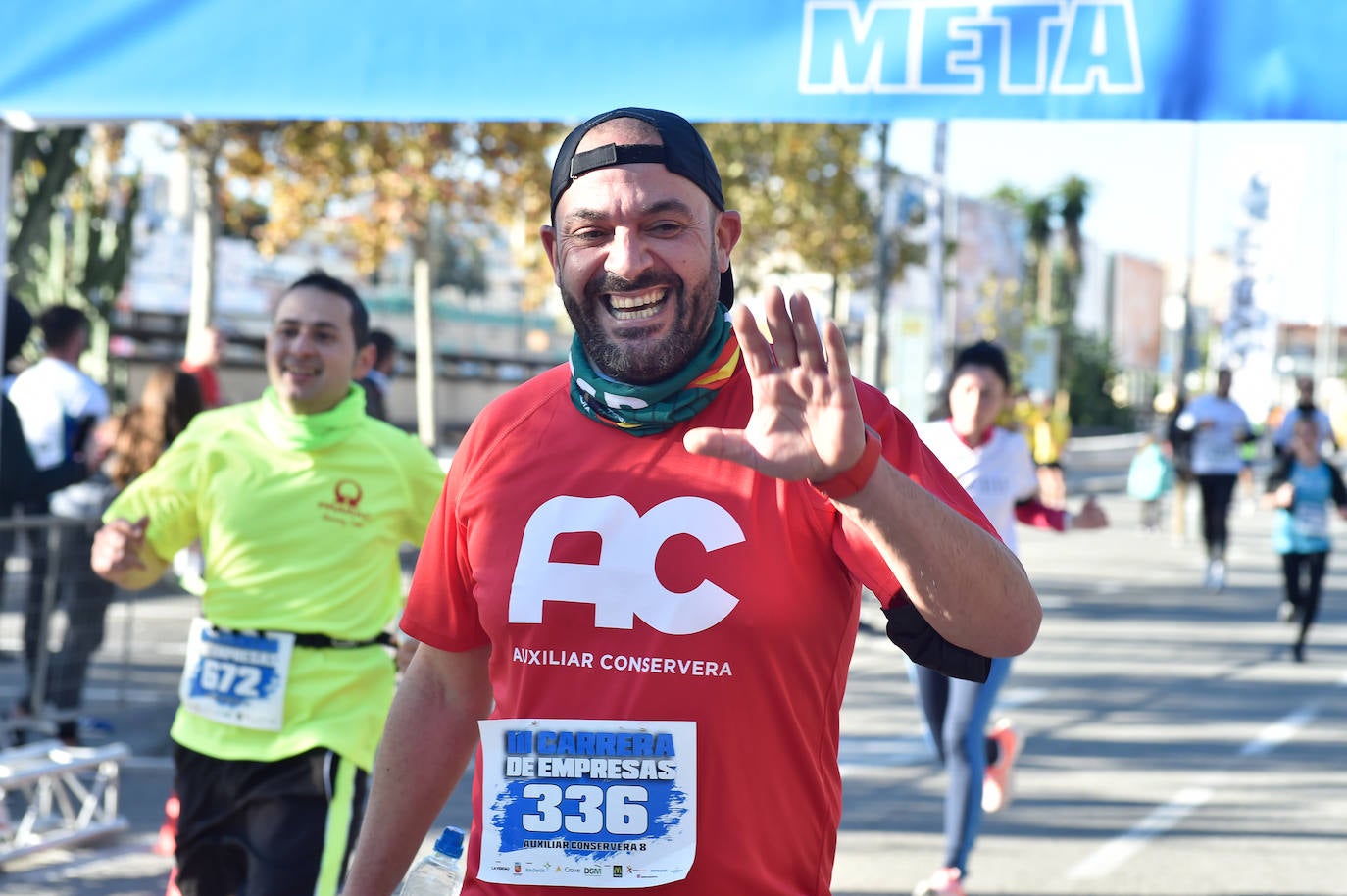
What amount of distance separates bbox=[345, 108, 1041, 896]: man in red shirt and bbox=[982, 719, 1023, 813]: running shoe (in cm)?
450

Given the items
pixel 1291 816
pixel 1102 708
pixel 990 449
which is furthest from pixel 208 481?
pixel 1102 708

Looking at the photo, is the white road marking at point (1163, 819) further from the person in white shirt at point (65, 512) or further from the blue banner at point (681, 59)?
the person in white shirt at point (65, 512)

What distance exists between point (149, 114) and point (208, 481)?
1217 mm

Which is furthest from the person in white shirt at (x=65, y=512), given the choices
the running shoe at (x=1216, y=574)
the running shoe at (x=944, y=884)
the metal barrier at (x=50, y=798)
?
the running shoe at (x=1216, y=574)

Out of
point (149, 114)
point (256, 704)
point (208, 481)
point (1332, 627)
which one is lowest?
point (1332, 627)

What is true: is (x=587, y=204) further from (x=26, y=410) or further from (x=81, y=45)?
(x=26, y=410)

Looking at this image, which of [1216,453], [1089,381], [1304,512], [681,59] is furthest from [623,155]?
[1089,381]

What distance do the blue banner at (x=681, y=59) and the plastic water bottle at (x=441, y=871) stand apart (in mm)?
2401

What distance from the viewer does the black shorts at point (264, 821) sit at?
4.31 metres

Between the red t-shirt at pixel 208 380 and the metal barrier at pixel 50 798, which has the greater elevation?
the red t-shirt at pixel 208 380

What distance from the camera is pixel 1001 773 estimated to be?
6910mm

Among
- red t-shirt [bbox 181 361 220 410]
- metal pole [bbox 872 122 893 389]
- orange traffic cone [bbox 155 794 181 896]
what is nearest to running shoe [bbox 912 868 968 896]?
orange traffic cone [bbox 155 794 181 896]

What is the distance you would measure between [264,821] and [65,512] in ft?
18.1

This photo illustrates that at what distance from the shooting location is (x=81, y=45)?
16.8ft
